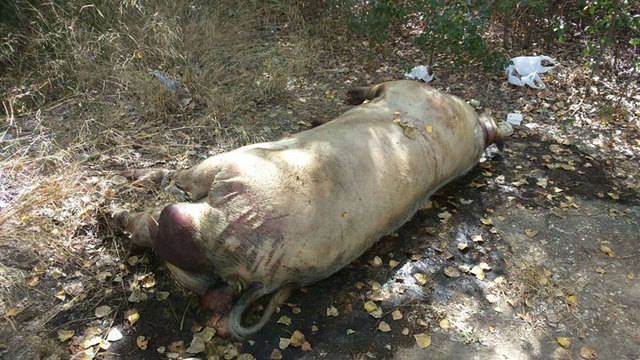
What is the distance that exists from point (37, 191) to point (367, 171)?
2112 mm

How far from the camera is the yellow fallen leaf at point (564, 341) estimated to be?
2.88m

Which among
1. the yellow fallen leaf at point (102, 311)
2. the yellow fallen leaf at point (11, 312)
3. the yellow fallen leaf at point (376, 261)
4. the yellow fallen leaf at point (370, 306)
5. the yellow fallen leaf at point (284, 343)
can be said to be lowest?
the yellow fallen leaf at point (370, 306)

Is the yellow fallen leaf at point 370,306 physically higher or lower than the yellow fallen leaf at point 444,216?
higher

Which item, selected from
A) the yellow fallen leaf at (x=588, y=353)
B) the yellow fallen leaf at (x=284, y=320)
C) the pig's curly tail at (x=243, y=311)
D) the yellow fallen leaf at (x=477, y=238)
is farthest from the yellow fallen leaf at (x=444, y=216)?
the pig's curly tail at (x=243, y=311)

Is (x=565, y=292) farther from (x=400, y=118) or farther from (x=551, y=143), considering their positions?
(x=551, y=143)

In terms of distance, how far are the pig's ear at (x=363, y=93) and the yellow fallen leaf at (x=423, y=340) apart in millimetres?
1807

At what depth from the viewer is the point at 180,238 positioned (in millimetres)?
2527

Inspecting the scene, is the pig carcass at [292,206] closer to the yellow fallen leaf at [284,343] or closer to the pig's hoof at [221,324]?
the pig's hoof at [221,324]

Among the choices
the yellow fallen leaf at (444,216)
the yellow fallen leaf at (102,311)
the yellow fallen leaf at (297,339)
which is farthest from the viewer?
the yellow fallen leaf at (444,216)

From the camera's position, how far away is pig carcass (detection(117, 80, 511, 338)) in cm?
254

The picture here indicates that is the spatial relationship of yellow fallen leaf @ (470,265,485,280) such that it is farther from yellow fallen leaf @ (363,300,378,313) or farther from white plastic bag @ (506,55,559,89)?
white plastic bag @ (506,55,559,89)

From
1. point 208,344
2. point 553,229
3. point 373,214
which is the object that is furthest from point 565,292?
point 208,344

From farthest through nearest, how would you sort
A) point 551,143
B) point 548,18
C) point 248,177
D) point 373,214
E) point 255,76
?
point 548,18 < point 255,76 < point 551,143 < point 373,214 < point 248,177

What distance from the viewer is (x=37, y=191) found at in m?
3.34
